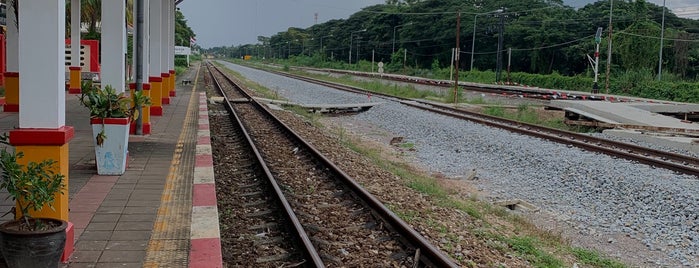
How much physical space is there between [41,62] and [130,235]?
1741 mm

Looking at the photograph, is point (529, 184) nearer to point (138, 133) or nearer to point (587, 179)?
point (587, 179)

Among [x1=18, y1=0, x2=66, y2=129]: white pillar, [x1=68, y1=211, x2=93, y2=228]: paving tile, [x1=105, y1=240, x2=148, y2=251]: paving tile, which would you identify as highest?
[x1=18, y1=0, x2=66, y2=129]: white pillar

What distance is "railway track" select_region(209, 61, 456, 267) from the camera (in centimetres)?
607

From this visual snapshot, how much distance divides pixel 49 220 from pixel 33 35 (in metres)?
1.33

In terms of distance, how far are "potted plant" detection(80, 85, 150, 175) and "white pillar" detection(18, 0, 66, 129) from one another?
3800 millimetres

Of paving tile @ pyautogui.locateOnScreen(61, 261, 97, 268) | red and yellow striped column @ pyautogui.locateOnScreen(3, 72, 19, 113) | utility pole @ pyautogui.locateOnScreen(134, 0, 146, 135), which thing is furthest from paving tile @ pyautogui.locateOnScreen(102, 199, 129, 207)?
red and yellow striped column @ pyautogui.locateOnScreen(3, 72, 19, 113)

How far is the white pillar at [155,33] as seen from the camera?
15843mm

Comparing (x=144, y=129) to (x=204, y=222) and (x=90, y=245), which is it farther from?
(x=90, y=245)

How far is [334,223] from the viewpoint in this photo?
7.54m

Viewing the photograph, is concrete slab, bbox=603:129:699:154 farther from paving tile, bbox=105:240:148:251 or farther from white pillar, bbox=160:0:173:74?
white pillar, bbox=160:0:173:74

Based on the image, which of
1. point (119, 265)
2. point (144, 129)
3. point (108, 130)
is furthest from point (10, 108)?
point (119, 265)

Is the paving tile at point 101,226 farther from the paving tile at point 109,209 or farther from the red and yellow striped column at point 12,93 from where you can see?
the red and yellow striped column at point 12,93

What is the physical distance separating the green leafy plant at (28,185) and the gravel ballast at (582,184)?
6.21m

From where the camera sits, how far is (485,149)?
49.0 feet
